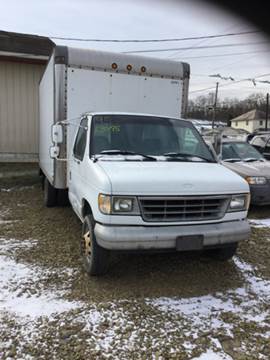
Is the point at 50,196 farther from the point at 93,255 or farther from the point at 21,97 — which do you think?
the point at 21,97

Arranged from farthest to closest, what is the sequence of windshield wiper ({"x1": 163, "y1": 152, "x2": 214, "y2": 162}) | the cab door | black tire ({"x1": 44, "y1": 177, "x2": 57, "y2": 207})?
1. black tire ({"x1": 44, "y1": 177, "x2": 57, "y2": 207})
2. the cab door
3. windshield wiper ({"x1": 163, "y1": 152, "x2": 214, "y2": 162})

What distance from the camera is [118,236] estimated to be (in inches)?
142

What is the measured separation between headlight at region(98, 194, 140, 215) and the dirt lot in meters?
0.94

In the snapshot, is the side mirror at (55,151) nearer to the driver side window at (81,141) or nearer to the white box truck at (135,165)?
the white box truck at (135,165)

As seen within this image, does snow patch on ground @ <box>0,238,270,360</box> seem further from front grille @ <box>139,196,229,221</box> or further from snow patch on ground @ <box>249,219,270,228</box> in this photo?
snow patch on ground @ <box>249,219,270,228</box>

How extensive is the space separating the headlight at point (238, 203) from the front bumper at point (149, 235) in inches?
14.2

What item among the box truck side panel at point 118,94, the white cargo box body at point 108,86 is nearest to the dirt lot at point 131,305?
the white cargo box body at point 108,86

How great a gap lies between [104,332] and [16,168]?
364 inches

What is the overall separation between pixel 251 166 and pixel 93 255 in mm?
5336

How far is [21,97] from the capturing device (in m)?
11.4

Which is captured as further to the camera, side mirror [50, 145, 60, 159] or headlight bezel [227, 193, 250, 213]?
side mirror [50, 145, 60, 159]

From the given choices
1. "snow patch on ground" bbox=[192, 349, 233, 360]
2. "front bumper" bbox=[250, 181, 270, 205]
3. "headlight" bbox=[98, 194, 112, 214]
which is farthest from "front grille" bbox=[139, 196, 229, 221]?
"front bumper" bbox=[250, 181, 270, 205]

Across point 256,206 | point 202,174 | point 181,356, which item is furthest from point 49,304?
point 256,206

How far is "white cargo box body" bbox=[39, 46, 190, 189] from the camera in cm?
577
